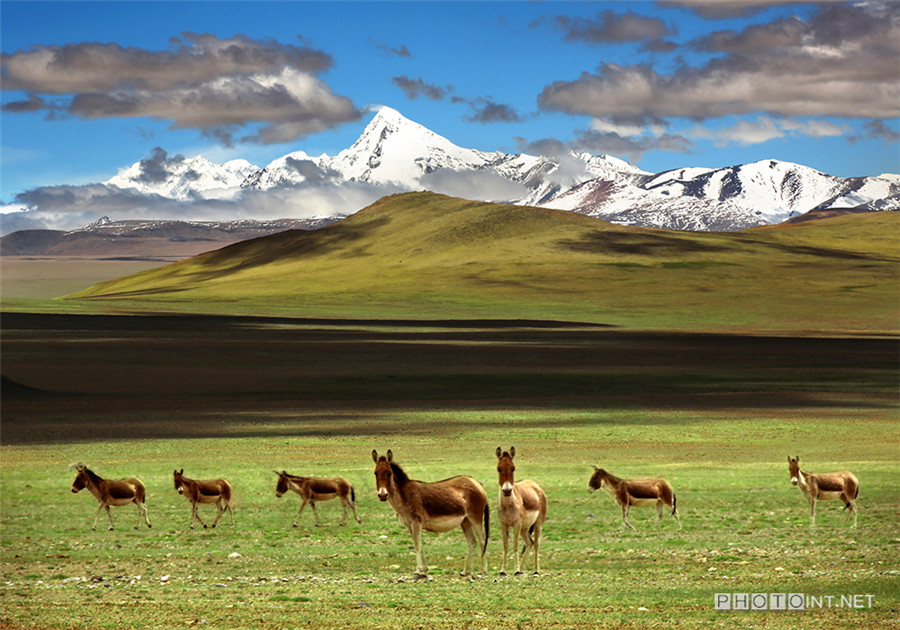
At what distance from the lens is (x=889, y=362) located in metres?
68.1

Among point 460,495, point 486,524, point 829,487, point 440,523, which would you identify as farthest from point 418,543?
point 829,487

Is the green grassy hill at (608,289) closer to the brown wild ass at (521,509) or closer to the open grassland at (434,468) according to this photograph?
the open grassland at (434,468)

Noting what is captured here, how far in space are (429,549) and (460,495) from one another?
202 inches

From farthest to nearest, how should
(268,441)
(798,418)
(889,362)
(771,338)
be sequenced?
(771,338) → (889,362) → (798,418) → (268,441)

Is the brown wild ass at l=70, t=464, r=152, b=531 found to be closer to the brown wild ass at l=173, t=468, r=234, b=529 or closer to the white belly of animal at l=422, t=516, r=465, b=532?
the brown wild ass at l=173, t=468, r=234, b=529

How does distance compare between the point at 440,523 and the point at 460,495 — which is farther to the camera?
the point at 460,495

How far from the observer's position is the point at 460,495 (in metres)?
12.9

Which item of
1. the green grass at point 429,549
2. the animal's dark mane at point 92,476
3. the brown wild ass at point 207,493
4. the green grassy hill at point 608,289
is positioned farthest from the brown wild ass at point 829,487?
the green grassy hill at point 608,289

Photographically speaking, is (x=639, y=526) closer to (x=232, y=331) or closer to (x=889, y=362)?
(x=889, y=362)

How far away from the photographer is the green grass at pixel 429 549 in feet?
41.0

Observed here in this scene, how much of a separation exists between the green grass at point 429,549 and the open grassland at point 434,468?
0.07 metres

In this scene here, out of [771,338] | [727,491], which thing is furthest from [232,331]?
[727,491]

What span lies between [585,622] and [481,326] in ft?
301

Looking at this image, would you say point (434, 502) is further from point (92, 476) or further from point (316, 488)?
point (92, 476)
